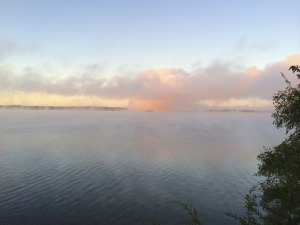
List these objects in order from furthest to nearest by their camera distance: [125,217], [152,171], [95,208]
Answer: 1. [152,171]
2. [95,208]
3. [125,217]

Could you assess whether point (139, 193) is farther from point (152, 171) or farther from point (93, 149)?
point (93, 149)

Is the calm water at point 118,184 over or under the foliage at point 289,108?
under

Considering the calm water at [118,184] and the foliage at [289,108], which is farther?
the calm water at [118,184]

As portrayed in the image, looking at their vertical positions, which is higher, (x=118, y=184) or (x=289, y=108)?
(x=289, y=108)

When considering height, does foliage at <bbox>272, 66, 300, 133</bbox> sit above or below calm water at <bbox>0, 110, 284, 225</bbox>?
above

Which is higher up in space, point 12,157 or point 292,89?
point 292,89

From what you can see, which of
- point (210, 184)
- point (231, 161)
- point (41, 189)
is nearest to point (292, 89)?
point (210, 184)

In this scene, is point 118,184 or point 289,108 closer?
point 289,108

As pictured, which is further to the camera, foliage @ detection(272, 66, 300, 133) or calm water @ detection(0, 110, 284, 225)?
calm water @ detection(0, 110, 284, 225)

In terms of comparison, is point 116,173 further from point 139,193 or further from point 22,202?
point 22,202

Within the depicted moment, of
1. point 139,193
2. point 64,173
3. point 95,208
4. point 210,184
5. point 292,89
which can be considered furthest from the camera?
point 64,173

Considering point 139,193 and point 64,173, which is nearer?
point 139,193

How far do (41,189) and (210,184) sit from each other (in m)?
39.4

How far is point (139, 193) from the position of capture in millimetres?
59531
